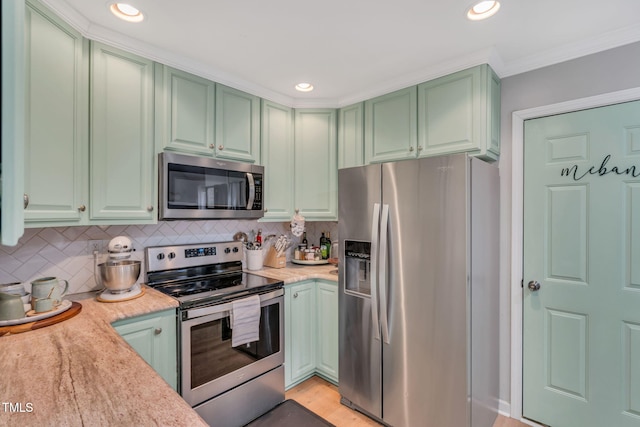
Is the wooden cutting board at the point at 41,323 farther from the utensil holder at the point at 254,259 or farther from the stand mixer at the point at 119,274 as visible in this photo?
the utensil holder at the point at 254,259

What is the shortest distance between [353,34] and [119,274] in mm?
1923

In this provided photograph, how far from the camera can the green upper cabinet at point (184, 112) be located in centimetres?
192

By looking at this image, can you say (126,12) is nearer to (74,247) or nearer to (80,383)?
(74,247)

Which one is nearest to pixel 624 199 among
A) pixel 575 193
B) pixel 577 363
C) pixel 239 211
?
pixel 575 193

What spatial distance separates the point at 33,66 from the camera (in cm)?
137

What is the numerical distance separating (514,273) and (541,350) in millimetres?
526

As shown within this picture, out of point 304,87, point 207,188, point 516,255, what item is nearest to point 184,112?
point 207,188

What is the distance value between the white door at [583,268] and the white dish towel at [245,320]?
1867 millimetres

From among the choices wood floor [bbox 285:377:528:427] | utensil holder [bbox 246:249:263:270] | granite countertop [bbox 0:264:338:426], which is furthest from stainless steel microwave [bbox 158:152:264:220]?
wood floor [bbox 285:377:528:427]

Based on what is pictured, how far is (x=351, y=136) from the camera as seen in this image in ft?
8.66

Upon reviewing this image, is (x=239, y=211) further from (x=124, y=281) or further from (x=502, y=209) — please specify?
(x=502, y=209)

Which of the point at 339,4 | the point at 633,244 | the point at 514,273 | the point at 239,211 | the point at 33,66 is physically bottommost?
the point at 514,273

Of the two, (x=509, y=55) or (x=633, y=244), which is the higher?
(x=509, y=55)

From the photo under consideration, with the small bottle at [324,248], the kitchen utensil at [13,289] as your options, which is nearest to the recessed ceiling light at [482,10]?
the small bottle at [324,248]
